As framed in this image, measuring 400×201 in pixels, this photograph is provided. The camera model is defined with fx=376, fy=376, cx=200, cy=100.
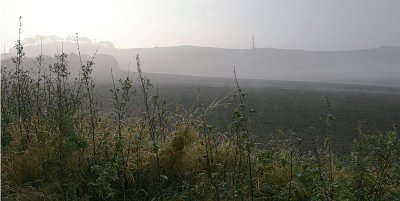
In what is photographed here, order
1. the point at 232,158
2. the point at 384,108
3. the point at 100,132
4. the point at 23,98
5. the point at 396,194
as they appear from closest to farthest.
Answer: the point at 396,194 → the point at 232,158 → the point at 100,132 → the point at 23,98 → the point at 384,108

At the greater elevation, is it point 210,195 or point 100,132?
point 100,132

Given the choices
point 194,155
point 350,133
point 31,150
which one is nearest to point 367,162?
point 194,155

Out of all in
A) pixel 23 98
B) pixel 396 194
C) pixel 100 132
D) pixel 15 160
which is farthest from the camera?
pixel 23 98

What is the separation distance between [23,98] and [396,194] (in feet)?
18.4

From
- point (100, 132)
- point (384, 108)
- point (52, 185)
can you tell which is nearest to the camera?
point (52, 185)

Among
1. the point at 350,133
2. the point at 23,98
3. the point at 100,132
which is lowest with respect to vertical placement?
the point at 350,133

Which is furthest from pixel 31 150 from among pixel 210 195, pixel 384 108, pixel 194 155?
Answer: pixel 384 108

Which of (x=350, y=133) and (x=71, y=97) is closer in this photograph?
(x=71, y=97)

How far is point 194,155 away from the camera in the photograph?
505 cm

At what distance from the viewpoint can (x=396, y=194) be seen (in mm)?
3939

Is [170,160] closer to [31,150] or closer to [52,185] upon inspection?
[52,185]

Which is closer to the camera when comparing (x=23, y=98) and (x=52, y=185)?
(x=52, y=185)

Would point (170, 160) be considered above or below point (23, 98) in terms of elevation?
below

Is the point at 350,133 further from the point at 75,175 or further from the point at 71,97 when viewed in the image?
the point at 75,175
